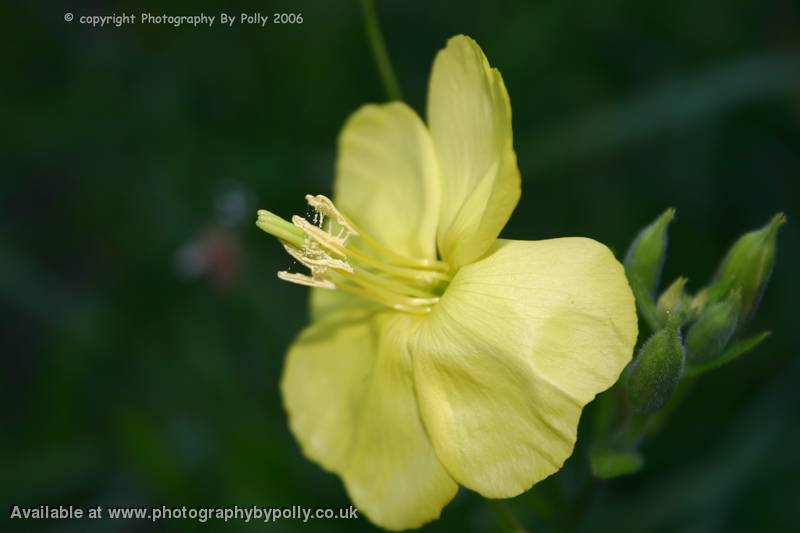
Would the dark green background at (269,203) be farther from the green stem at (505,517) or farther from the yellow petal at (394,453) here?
the yellow petal at (394,453)

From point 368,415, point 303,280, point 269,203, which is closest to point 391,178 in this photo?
point 303,280

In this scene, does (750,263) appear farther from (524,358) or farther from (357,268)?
(357,268)

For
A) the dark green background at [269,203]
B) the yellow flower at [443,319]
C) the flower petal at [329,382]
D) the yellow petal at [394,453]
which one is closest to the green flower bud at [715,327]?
the yellow flower at [443,319]

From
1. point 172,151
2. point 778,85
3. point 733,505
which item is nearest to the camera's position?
point 733,505

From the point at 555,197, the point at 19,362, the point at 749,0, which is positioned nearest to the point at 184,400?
the point at 19,362

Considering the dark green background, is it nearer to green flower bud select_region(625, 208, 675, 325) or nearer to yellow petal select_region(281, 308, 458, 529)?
yellow petal select_region(281, 308, 458, 529)

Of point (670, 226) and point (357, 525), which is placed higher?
point (670, 226)

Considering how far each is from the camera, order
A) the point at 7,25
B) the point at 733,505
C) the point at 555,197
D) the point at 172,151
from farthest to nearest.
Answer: the point at 7,25 → the point at 172,151 → the point at 555,197 → the point at 733,505

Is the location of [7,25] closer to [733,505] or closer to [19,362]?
[19,362]
